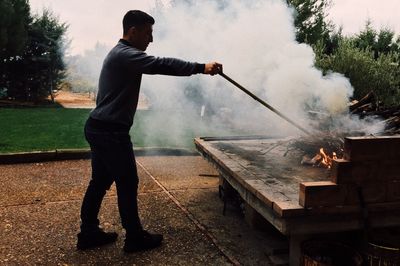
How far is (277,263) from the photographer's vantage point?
3531 millimetres

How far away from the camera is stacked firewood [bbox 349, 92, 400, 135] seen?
4.76 meters

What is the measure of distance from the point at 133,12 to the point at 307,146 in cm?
258

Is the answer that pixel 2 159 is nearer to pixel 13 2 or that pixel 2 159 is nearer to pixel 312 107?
pixel 312 107

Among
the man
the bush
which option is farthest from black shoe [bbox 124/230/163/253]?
the bush

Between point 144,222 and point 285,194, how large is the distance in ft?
6.33

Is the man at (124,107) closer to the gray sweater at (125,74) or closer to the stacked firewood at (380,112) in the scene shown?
the gray sweater at (125,74)

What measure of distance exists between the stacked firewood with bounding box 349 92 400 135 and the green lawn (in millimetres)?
4142

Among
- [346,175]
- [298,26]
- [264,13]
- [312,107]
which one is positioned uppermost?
[298,26]

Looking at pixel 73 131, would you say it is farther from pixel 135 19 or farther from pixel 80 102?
pixel 80 102

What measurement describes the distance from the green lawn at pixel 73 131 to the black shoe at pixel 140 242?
15.9 feet

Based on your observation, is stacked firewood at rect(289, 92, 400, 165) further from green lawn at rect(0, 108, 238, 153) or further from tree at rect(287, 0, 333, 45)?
tree at rect(287, 0, 333, 45)

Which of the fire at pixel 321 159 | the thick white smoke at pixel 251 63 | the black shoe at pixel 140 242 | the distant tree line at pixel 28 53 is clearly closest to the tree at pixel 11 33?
the distant tree line at pixel 28 53

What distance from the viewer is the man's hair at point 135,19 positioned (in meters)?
3.52

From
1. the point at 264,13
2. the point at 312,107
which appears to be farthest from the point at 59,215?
the point at 264,13
